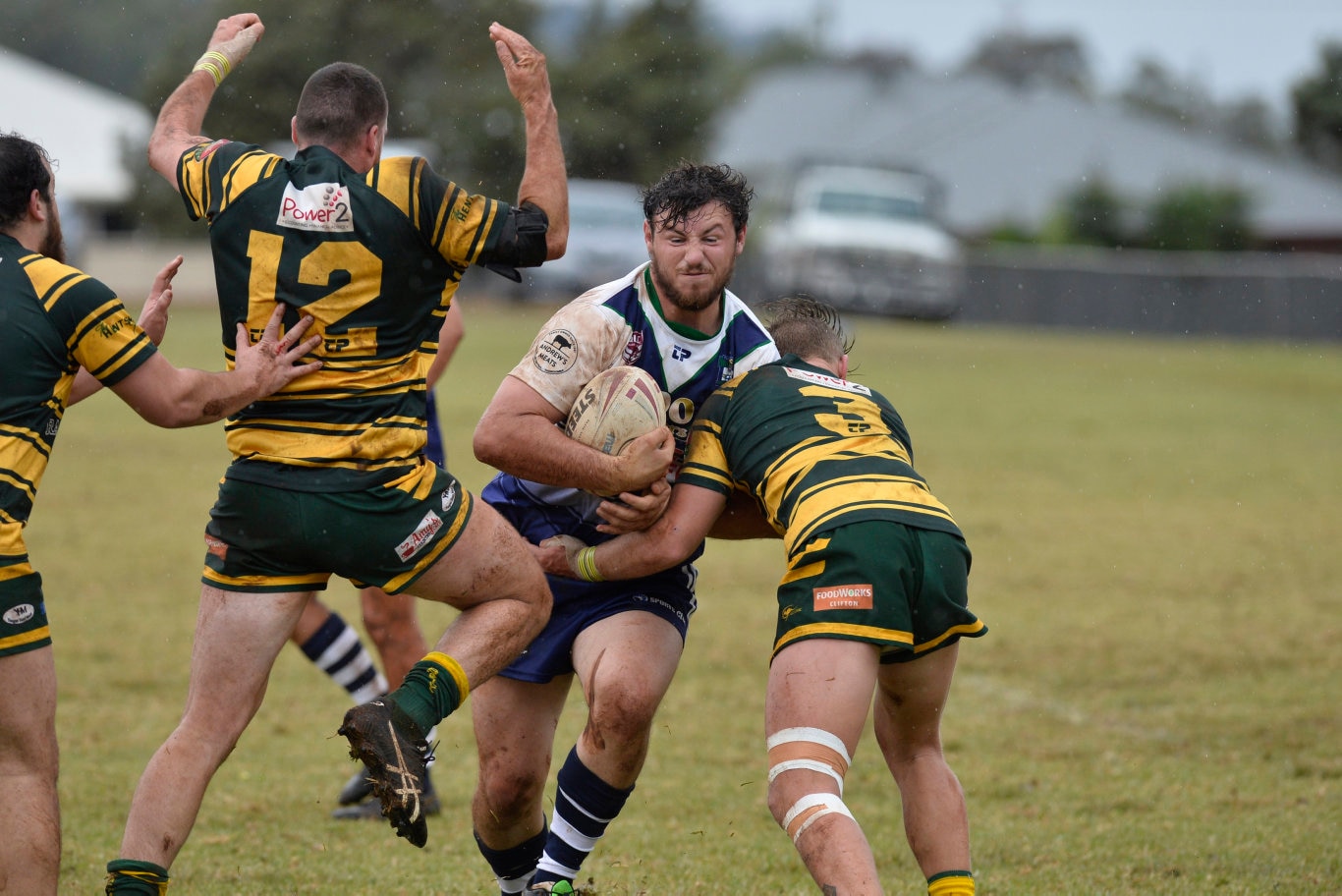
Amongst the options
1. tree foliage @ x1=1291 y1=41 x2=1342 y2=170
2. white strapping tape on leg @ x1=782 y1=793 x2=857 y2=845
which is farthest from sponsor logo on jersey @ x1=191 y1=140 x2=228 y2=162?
tree foliage @ x1=1291 y1=41 x2=1342 y2=170

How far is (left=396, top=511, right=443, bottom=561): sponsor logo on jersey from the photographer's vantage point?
4051 millimetres

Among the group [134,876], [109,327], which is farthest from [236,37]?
[134,876]

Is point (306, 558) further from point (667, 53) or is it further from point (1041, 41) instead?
point (1041, 41)

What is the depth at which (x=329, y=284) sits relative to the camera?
13.3ft

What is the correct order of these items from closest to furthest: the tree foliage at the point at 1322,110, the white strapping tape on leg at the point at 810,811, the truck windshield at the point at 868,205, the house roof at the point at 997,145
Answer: the white strapping tape on leg at the point at 810,811 < the truck windshield at the point at 868,205 < the tree foliage at the point at 1322,110 < the house roof at the point at 997,145

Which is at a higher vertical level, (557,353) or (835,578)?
(557,353)

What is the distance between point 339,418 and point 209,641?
0.72 metres

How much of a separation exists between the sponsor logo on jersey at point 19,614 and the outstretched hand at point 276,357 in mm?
820

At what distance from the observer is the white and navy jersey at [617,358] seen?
450 cm

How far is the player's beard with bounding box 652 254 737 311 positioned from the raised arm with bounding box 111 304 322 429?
1134mm

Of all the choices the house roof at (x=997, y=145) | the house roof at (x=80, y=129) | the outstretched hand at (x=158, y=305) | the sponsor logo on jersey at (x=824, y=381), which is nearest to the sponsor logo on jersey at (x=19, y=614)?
the outstretched hand at (x=158, y=305)

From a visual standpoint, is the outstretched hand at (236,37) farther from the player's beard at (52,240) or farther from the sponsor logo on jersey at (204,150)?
the player's beard at (52,240)

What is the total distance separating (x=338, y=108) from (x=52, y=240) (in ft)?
2.95

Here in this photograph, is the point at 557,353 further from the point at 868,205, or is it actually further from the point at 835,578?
the point at 868,205
